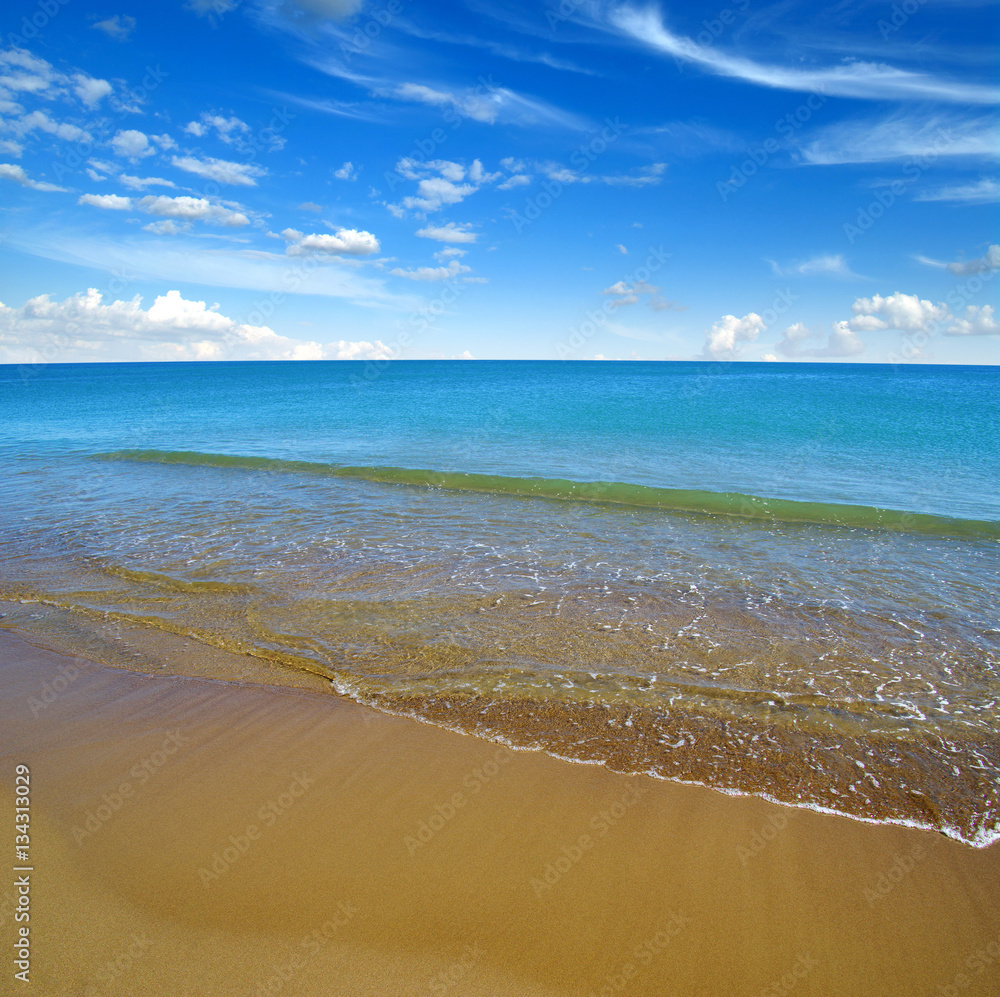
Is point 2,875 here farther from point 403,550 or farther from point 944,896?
point 403,550

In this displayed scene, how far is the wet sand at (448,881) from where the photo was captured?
323 centimetres

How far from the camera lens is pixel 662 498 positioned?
52.7 feet

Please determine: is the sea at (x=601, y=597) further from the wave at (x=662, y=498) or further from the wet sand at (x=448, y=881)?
the wet sand at (x=448, y=881)

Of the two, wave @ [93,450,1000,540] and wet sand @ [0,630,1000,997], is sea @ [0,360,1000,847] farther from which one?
wet sand @ [0,630,1000,997]

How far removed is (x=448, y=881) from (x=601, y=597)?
5.71 meters

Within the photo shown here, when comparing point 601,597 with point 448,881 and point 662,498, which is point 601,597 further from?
point 662,498

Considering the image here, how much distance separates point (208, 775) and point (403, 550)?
6638 millimetres

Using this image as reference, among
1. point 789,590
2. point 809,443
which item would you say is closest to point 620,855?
point 789,590

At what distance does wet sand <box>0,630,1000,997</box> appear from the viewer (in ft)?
10.6

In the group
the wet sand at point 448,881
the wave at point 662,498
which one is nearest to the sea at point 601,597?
the wave at point 662,498

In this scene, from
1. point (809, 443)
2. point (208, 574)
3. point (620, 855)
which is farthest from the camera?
point (809, 443)

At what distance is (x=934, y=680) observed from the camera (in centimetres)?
668

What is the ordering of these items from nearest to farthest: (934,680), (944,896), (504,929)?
1. (504,929)
2. (944,896)
3. (934,680)

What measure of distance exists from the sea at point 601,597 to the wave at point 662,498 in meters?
0.11
